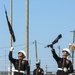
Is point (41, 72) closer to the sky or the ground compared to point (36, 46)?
closer to the ground

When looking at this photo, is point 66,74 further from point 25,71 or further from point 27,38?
point 27,38

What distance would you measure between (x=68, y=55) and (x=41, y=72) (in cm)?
667

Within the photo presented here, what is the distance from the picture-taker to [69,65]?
14.0m

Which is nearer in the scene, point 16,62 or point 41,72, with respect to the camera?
point 16,62

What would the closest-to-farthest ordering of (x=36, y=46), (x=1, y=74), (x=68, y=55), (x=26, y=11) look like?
(x=68, y=55), (x=26, y=11), (x=36, y=46), (x=1, y=74)


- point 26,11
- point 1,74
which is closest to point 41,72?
point 26,11

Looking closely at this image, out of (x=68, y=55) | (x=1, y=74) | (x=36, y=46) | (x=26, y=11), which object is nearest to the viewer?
(x=68, y=55)

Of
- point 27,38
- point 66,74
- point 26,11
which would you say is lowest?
point 66,74

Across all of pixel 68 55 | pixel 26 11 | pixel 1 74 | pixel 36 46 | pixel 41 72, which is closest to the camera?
pixel 68 55

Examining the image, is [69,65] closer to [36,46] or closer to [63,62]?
[63,62]

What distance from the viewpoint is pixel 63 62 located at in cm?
1390

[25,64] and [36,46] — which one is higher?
[36,46]

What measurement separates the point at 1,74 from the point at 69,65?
1671 centimetres

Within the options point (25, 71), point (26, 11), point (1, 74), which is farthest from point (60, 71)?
point (1, 74)
